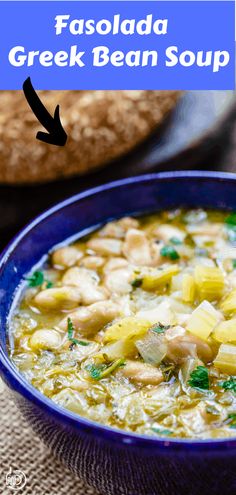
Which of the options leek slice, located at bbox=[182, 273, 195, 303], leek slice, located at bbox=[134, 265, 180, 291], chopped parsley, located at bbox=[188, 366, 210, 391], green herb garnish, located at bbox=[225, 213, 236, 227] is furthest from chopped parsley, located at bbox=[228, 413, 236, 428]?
green herb garnish, located at bbox=[225, 213, 236, 227]

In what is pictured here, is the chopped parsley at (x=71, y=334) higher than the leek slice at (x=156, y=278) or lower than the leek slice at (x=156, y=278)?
lower

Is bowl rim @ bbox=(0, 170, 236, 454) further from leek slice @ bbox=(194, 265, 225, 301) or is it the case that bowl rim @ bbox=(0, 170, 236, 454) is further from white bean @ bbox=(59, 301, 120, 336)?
leek slice @ bbox=(194, 265, 225, 301)

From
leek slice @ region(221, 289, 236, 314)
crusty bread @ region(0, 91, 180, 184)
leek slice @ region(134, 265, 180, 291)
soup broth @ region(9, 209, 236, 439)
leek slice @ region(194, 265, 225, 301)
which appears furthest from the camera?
crusty bread @ region(0, 91, 180, 184)

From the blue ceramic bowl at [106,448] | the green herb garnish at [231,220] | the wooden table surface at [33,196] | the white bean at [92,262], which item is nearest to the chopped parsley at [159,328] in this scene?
the blue ceramic bowl at [106,448]

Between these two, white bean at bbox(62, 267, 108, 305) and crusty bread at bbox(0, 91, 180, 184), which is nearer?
white bean at bbox(62, 267, 108, 305)

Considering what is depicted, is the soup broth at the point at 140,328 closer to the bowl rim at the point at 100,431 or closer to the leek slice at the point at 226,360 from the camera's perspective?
the leek slice at the point at 226,360

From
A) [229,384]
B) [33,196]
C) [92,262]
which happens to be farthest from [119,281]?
[33,196]

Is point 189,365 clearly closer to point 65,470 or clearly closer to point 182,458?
point 182,458
